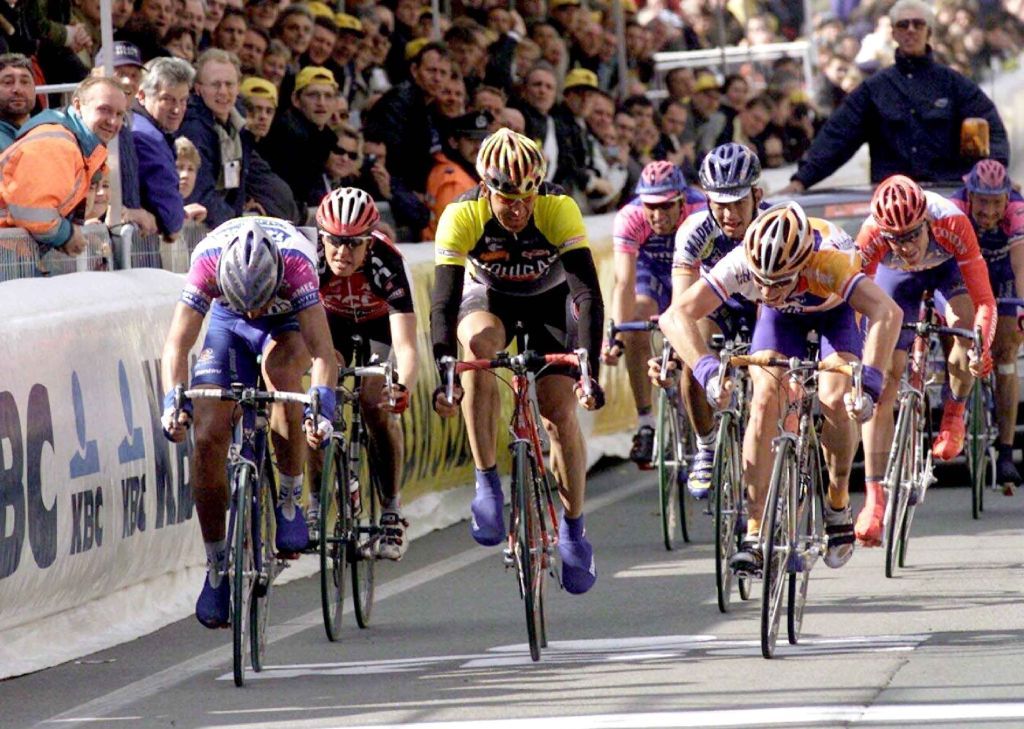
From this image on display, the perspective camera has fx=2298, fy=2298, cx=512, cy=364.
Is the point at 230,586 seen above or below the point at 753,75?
below

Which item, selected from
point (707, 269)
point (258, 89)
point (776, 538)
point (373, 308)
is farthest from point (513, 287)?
point (258, 89)

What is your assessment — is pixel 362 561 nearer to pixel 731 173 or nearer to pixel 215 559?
pixel 215 559

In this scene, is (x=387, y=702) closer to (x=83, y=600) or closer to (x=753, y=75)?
(x=83, y=600)

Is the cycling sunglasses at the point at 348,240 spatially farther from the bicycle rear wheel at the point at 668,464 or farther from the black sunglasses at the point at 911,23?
the black sunglasses at the point at 911,23

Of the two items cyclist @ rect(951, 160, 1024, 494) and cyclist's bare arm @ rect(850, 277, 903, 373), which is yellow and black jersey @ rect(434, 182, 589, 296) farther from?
cyclist @ rect(951, 160, 1024, 494)

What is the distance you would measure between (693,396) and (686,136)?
11785 millimetres

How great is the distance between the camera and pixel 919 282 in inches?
504

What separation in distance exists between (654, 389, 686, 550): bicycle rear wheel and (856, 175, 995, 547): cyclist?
1.09 metres

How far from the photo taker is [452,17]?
20.3m

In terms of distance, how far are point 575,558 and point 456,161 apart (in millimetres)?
7170

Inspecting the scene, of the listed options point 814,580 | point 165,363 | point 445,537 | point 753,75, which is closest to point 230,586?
point 165,363

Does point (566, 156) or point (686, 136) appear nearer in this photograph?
point (566, 156)

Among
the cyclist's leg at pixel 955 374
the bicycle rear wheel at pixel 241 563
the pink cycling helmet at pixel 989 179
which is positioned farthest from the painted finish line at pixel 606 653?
the pink cycling helmet at pixel 989 179

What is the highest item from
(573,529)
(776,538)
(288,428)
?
(288,428)
